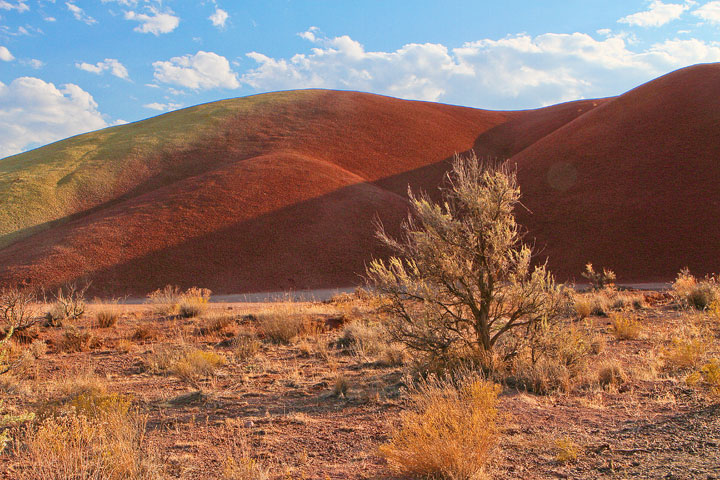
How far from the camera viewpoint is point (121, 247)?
3331 centimetres

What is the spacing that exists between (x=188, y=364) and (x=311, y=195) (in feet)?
109

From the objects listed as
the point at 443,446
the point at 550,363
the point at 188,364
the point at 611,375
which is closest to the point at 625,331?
the point at 611,375

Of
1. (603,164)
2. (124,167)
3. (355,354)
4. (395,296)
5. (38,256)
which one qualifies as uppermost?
(124,167)

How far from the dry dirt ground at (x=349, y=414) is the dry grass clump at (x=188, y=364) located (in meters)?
0.11

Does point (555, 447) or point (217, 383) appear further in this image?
point (217, 383)

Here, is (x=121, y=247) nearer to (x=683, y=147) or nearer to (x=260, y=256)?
(x=260, y=256)

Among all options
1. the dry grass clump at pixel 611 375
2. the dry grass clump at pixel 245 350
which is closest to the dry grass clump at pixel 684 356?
the dry grass clump at pixel 611 375

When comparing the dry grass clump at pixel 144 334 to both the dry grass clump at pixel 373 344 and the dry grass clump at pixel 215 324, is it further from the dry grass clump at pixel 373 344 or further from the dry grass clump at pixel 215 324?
the dry grass clump at pixel 373 344

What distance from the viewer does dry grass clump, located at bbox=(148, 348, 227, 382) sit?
25.0ft

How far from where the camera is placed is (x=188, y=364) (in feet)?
25.3

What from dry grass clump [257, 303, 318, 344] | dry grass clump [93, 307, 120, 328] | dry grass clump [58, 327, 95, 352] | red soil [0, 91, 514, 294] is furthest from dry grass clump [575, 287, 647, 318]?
red soil [0, 91, 514, 294]

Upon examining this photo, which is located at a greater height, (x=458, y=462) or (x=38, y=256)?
(x=38, y=256)

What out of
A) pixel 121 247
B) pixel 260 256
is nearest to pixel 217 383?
pixel 260 256

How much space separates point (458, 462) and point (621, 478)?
1217 millimetres
